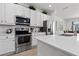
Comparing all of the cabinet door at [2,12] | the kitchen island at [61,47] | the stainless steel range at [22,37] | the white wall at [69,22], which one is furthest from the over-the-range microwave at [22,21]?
the white wall at [69,22]

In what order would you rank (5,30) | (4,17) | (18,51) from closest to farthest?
(4,17)
(5,30)
(18,51)

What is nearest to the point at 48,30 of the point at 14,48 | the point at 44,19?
the point at 44,19

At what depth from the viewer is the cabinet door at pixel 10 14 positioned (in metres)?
3.50

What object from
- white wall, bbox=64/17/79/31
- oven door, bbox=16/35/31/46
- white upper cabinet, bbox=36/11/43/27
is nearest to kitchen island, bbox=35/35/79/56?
oven door, bbox=16/35/31/46

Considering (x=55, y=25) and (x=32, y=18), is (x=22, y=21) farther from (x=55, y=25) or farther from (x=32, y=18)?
(x=55, y=25)

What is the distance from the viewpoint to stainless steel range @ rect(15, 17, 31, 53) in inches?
156

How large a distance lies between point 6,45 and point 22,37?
90 centimetres

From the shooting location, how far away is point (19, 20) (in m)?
4.09

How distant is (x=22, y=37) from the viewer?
418cm

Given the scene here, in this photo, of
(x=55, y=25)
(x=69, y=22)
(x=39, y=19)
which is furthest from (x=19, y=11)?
(x=69, y=22)

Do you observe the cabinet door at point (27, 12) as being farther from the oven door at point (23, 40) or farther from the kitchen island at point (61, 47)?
the kitchen island at point (61, 47)

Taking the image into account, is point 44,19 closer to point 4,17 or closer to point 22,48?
point 22,48

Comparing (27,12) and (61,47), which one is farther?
(27,12)

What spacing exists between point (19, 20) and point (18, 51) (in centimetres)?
130
